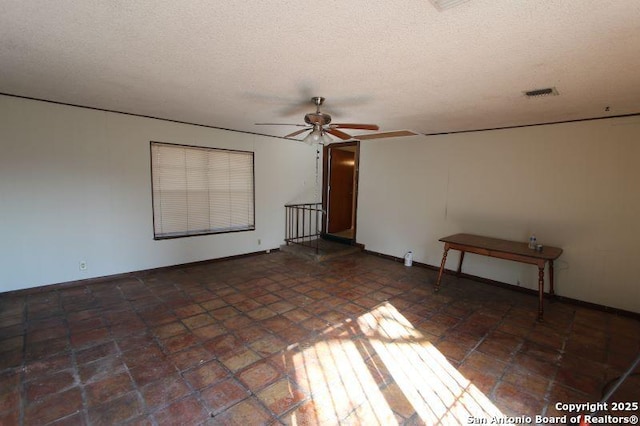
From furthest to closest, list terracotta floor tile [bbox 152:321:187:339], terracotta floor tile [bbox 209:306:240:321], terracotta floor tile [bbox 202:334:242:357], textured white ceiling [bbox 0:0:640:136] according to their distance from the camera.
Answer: terracotta floor tile [bbox 209:306:240:321]
terracotta floor tile [bbox 152:321:187:339]
terracotta floor tile [bbox 202:334:242:357]
textured white ceiling [bbox 0:0:640:136]

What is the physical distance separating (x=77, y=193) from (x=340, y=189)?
15.9 ft

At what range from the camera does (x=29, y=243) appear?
349cm

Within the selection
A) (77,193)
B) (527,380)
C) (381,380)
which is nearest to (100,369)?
(381,380)

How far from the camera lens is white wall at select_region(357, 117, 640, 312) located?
11.3 ft

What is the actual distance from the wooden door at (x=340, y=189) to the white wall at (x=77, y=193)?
2.69m

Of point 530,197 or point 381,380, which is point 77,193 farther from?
point 530,197

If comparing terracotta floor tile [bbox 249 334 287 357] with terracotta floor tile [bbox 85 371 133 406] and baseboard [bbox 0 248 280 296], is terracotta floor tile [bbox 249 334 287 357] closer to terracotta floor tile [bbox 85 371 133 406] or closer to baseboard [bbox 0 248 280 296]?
terracotta floor tile [bbox 85 371 133 406]

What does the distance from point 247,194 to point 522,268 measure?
15.2 ft

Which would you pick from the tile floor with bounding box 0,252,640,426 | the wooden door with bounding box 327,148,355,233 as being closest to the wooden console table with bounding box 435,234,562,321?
the tile floor with bounding box 0,252,640,426

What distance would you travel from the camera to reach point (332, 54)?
2076 millimetres

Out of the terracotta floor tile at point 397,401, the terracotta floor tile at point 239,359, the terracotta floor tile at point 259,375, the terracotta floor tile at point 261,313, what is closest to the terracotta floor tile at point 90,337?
the terracotta floor tile at point 239,359

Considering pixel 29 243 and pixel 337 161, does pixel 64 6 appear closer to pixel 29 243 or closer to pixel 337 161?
pixel 29 243

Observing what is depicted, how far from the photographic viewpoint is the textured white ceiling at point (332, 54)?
1.58 m

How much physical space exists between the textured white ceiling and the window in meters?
1.21
